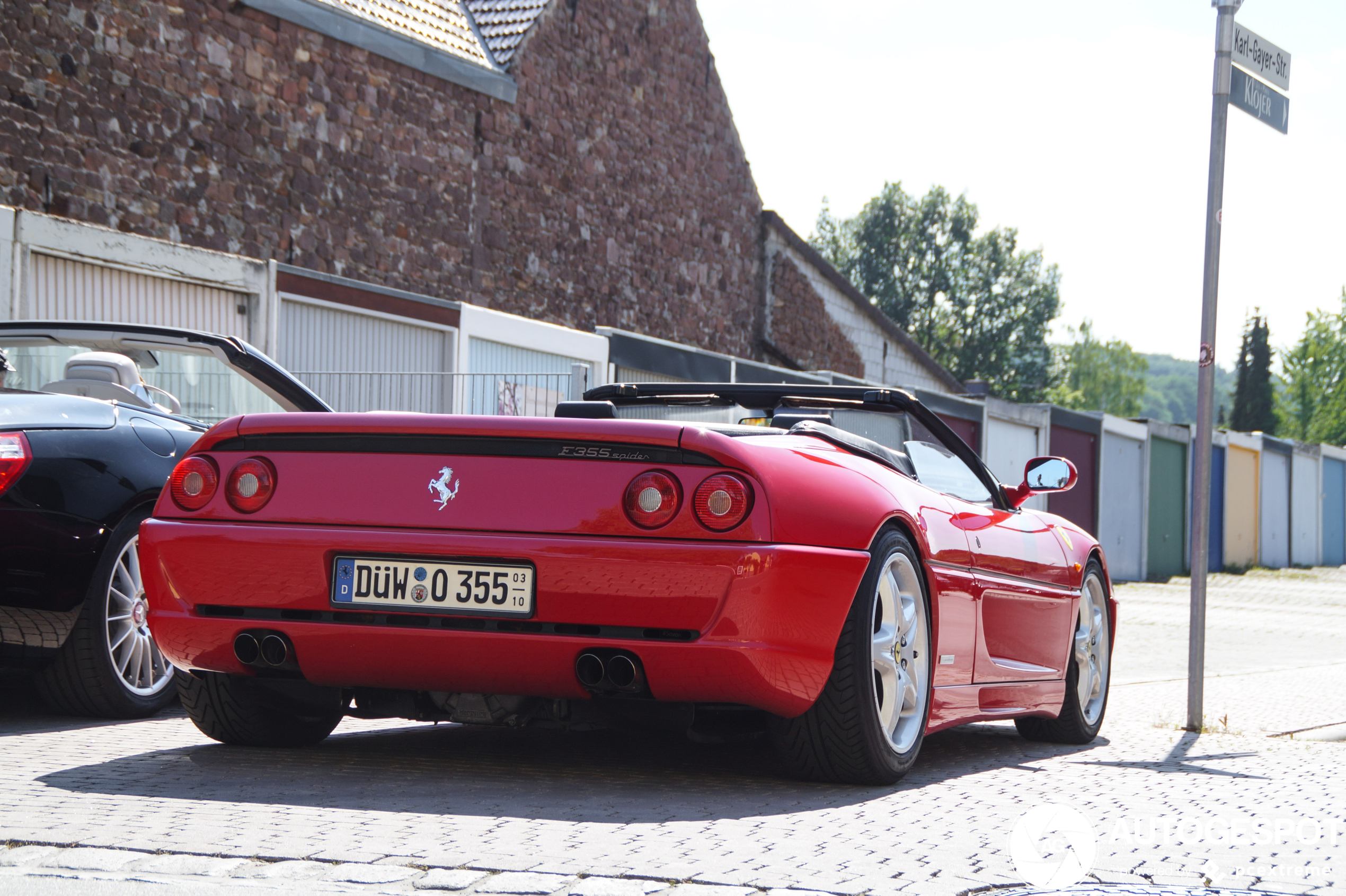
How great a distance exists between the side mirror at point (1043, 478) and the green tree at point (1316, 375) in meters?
60.3

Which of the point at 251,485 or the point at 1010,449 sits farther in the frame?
the point at 1010,449

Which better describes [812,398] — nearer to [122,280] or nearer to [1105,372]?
[122,280]

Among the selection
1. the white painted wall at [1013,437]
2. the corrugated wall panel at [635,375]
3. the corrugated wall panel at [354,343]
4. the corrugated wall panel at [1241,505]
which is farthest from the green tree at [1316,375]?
the corrugated wall panel at [354,343]

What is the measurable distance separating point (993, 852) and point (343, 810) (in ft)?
4.87

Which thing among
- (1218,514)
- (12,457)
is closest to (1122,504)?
(1218,514)

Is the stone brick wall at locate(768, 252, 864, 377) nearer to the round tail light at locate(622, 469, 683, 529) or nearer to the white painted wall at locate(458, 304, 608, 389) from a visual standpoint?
the white painted wall at locate(458, 304, 608, 389)

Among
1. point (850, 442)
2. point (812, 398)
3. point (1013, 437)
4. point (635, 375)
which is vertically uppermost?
point (635, 375)

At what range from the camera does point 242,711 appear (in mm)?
4555

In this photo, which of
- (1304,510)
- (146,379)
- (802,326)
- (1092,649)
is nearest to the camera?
(146,379)

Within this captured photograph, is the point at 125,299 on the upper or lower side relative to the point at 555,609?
upper

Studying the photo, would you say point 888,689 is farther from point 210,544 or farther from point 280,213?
point 280,213

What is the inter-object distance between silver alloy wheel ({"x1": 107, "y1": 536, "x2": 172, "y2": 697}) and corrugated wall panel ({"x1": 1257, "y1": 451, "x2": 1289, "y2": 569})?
33.2 metres

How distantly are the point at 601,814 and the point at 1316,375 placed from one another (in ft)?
215

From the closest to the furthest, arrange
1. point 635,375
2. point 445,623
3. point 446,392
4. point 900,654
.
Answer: point 445,623 → point 900,654 → point 446,392 → point 635,375
